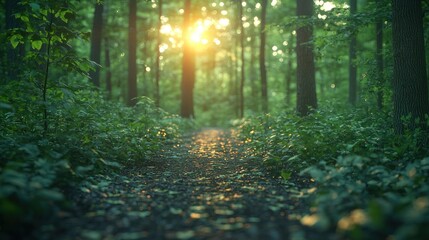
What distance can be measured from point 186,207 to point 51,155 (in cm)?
198

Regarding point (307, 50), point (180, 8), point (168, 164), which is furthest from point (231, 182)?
point (180, 8)

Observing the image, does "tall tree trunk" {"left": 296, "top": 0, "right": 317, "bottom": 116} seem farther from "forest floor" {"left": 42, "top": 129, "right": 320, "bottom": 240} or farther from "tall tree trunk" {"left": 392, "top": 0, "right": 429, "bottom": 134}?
"forest floor" {"left": 42, "top": 129, "right": 320, "bottom": 240}

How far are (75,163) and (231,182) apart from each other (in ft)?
8.58

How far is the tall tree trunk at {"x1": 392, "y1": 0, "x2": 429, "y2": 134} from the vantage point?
6.86 meters

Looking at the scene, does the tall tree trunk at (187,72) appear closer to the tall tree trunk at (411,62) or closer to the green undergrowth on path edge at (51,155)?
the green undergrowth on path edge at (51,155)

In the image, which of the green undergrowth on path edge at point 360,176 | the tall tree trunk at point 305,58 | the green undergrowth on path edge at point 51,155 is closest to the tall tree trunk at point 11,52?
the green undergrowth on path edge at point 51,155

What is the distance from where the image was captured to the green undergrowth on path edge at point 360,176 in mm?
3068

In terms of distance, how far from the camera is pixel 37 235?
3.29 metres

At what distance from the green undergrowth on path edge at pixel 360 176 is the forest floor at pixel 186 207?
1.18ft

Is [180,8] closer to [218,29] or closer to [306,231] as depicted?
[218,29]

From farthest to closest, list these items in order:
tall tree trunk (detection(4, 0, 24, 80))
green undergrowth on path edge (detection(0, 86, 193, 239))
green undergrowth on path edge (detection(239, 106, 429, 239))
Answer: tall tree trunk (detection(4, 0, 24, 80)), green undergrowth on path edge (detection(0, 86, 193, 239)), green undergrowth on path edge (detection(239, 106, 429, 239))

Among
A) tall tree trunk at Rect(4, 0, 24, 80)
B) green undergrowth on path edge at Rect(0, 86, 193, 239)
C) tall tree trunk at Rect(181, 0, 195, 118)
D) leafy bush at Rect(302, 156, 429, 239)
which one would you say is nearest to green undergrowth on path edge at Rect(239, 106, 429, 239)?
leafy bush at Rect(302, 156, 429, 239)

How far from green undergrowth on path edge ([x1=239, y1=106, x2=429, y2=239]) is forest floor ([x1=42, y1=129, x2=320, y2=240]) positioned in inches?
14.2

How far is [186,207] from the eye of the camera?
449cm
